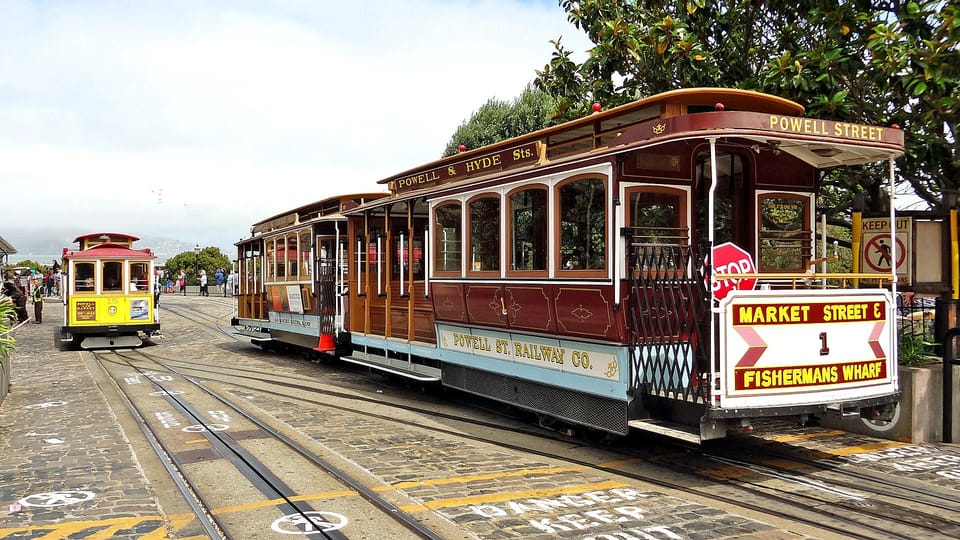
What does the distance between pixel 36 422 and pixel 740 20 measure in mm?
11571

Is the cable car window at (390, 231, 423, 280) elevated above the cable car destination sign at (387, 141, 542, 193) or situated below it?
below

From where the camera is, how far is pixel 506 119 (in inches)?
1190

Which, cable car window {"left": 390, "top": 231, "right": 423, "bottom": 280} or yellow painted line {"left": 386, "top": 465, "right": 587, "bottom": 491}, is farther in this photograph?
cable car window {"left": 390, "top": 231, "right": 423, "bottom": 280}

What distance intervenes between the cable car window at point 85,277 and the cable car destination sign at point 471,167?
11.1 metres

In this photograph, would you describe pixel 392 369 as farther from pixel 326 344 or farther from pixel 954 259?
pixel 954 259

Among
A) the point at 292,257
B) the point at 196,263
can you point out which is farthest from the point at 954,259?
the point at 196,263

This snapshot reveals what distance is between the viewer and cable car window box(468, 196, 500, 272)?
30.7 ft

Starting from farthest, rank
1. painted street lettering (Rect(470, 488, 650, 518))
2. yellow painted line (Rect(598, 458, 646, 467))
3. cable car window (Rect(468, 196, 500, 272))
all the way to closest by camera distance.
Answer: cable car window (Rect(468, 196, 500, 272)), yellow painted line (Rect(598, 458, 646, 467)), painted street lettering (Rect(470, 488, 650, 518))

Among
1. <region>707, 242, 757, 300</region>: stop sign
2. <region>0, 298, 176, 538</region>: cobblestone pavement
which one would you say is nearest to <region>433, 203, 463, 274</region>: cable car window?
<region>707, 242, 757, 300</region>: stop sign

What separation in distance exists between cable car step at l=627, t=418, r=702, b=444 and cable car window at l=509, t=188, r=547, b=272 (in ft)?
6.79

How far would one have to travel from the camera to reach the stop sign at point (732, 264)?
7.16 metres

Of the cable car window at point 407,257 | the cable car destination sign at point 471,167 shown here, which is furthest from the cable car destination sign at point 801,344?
the cable car window at point 407,257

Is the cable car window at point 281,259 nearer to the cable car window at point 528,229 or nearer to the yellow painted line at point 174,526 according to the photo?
the cable car window at point 528,229

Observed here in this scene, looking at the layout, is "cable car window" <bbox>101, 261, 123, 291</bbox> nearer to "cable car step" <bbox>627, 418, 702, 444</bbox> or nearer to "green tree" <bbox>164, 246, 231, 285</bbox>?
"cable car step" <bbox>627, 418, 702, 444</bbox>
